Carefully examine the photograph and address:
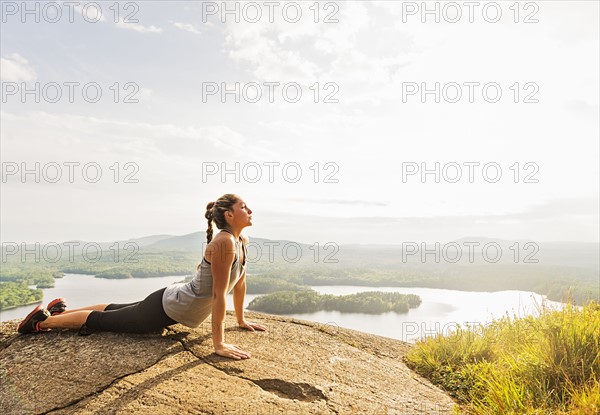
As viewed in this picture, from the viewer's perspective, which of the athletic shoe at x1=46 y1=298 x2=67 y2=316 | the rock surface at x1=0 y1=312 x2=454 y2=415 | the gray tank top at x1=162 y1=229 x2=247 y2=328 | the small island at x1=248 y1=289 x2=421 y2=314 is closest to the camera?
the rock surface at x1=0 y1=312 x2=454 y2=415

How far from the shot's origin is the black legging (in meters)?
4.14

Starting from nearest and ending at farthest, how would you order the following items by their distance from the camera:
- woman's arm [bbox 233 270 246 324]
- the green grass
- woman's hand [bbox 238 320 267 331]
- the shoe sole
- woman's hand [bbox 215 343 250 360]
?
the green grass < woman's hand [bbox 215 343 250 360] < the shoe sole < woman's arm [bbox 233 270 246 324] < woman's hand [bbox 238 320 267 331]

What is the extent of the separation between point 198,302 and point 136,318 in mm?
784

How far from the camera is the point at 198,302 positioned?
4027 millimetres

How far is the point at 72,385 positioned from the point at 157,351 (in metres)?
0.78

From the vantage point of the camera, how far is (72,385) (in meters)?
3.28

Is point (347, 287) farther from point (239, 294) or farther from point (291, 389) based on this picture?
point (291, 389)

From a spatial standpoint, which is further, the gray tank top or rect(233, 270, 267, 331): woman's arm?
rect(233, 270, 267, 331): woman's arm

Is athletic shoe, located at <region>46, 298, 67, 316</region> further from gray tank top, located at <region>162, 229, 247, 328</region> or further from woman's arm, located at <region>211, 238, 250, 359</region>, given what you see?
woman's arm, located at <region>211, 238, 250, 359</region>

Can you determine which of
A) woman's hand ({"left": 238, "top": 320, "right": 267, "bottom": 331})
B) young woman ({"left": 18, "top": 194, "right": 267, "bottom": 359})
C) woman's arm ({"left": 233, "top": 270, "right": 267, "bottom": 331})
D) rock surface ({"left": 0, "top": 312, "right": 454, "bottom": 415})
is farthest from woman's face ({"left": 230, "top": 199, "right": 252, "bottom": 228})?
woman's hand ({"left": 238, "top": 320, "right": 267, "bottom": 331})

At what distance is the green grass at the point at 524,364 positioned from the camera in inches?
127

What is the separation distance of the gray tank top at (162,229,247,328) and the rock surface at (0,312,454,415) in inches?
12.3

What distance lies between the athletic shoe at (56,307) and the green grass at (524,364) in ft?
15.2

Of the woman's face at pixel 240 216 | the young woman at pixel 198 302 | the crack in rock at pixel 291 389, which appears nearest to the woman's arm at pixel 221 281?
the young woman at pixel 198 302
